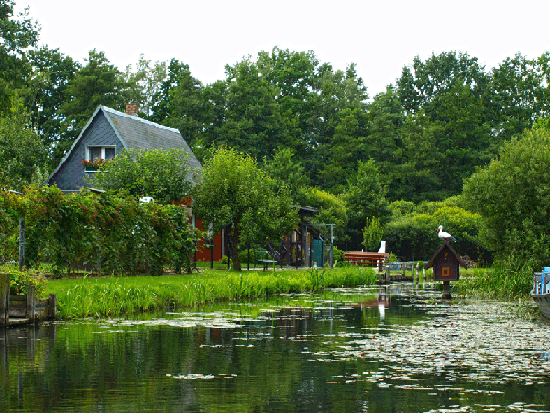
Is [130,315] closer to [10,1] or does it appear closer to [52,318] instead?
[52,318]

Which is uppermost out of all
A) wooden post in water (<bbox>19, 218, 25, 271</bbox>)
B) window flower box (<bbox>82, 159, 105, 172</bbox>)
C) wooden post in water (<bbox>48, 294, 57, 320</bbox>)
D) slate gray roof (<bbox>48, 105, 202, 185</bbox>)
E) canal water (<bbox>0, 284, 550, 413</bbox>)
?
slate gray roof (<bbox>48, 105, 202, 185</bbox>)

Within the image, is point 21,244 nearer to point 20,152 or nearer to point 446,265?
point 446,265

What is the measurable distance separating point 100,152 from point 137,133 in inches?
95.3

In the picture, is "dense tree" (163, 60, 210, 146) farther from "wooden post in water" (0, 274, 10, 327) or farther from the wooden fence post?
"wooden post in water" (0, 274, 10, 327)

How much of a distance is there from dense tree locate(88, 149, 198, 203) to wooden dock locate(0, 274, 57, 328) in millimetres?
15063

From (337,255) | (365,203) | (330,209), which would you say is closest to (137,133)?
(337,255)

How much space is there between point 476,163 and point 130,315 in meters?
60.3

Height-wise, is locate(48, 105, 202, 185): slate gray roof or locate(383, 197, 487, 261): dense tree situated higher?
locate(48, 105, 202, 185): slate gray roof

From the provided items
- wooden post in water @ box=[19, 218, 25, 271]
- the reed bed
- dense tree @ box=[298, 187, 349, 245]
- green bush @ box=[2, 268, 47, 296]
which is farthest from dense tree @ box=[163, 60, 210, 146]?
green bush @ box=[2, 268, 47, 296]

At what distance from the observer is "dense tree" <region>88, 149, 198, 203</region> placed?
107 ft

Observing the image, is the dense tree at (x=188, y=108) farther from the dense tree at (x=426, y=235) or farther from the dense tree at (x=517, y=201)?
the dense tree at (x=517, y=201)

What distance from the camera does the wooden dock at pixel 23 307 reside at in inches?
618

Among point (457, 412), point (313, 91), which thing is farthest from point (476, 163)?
point (457, 412)

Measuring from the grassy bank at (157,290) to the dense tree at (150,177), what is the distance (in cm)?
655
